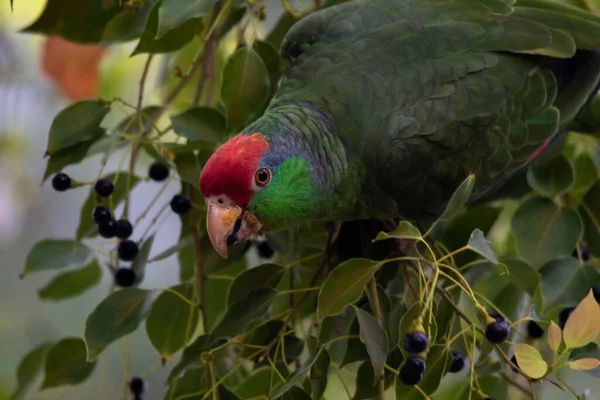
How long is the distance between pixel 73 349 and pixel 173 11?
1.32 feet

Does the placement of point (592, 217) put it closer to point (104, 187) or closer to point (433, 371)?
point (433, 371)

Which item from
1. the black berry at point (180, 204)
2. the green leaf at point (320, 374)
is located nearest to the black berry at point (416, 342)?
the green leaf at point (320, 374)

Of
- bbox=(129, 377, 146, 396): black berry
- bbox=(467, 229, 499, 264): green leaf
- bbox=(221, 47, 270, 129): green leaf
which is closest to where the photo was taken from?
bbox=(467, 229, 499, 264): green leaf

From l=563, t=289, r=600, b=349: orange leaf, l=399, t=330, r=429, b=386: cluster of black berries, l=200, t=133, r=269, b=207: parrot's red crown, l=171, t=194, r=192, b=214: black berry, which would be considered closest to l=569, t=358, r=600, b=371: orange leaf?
l=563, t=289, r=600, b=349: orange leaf

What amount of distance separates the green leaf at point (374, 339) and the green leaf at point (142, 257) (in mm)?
294

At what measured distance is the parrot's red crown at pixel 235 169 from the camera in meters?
0.69

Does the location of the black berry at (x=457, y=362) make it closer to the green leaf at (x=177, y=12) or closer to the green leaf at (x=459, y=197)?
the green leaf at (x=459, y=197)

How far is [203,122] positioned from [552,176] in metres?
0.41

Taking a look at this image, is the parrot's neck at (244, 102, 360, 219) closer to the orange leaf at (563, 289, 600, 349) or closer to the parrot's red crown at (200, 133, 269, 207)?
the parrot's red crown at (200, 133, 269, 207)

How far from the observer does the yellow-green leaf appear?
603 millimetres

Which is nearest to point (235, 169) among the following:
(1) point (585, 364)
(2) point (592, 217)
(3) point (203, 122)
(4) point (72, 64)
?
(3) point (203, 122)

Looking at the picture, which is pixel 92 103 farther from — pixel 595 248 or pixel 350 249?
pixel 595 248

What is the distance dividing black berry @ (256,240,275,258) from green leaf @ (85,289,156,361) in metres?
0.20

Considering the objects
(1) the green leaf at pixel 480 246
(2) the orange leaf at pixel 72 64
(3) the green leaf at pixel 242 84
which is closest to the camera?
(1) the green leaf at pixel 480 246
